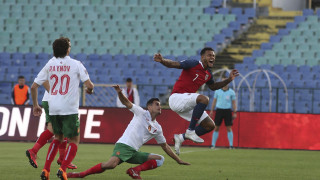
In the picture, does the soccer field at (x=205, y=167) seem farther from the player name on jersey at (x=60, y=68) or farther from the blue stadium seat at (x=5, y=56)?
the blue stadium seat at (x=5, y=56)

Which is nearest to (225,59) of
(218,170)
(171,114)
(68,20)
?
(68,20)

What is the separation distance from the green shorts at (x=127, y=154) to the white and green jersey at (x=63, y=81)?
3.56 ft

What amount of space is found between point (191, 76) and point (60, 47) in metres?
3.13

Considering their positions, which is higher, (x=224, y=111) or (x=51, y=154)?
(x=51, y=154)

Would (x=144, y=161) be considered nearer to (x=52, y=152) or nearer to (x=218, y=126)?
(x=52, y=152)

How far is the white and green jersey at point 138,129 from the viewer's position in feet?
32.8

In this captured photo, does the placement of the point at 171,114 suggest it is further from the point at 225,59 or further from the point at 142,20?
the point at 142,20

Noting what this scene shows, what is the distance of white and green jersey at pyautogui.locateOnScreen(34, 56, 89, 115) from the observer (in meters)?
9.05

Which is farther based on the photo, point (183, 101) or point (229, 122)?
point (229, 122)

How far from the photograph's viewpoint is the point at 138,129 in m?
10.1

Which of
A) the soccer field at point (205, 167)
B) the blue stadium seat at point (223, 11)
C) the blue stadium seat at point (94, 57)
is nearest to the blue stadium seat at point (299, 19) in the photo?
the blue stadium seat at point (223, 11)

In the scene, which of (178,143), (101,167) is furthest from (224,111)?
(101,167)

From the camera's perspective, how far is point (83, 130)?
20.7 m

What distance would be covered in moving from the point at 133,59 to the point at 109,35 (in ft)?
8.12
